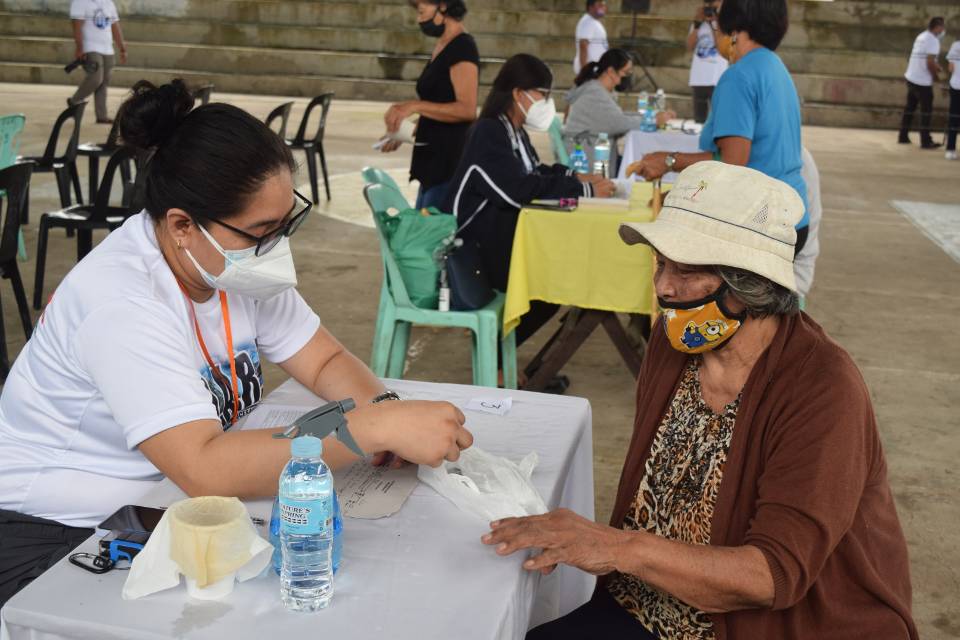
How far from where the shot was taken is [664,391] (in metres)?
1.79

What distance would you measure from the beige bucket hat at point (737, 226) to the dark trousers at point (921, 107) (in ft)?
38.6

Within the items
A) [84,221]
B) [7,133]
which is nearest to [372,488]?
[84,221]

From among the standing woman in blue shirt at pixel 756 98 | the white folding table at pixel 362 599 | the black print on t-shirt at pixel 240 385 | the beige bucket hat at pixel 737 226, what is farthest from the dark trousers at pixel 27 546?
the standing woman in blue shirt at pixel 756 98

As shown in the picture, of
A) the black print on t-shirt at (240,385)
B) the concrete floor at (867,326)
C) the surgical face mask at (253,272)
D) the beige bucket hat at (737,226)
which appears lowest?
the concrete floor at (867,326)

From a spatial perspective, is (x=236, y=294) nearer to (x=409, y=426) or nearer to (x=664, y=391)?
(x=409, y=426)

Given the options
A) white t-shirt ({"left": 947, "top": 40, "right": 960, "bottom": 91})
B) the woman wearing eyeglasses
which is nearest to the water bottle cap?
the woman wearing eyeglasses

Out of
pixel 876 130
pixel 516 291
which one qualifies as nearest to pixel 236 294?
pixel 516 291

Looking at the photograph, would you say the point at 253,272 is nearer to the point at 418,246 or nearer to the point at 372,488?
the point at 372,488

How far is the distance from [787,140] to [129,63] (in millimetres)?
13560

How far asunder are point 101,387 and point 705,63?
32.4ft

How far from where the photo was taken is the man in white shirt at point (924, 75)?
1179 cm

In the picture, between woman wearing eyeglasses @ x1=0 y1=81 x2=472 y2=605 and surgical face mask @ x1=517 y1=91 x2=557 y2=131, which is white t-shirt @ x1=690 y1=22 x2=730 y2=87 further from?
woman wearing eyeglasses @ x1=0 y1=81 x2=472 y2=605

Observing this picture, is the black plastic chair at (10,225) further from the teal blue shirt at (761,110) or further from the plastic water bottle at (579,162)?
the plastic water bottle at (579,162)

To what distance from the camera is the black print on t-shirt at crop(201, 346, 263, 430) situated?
184cm
